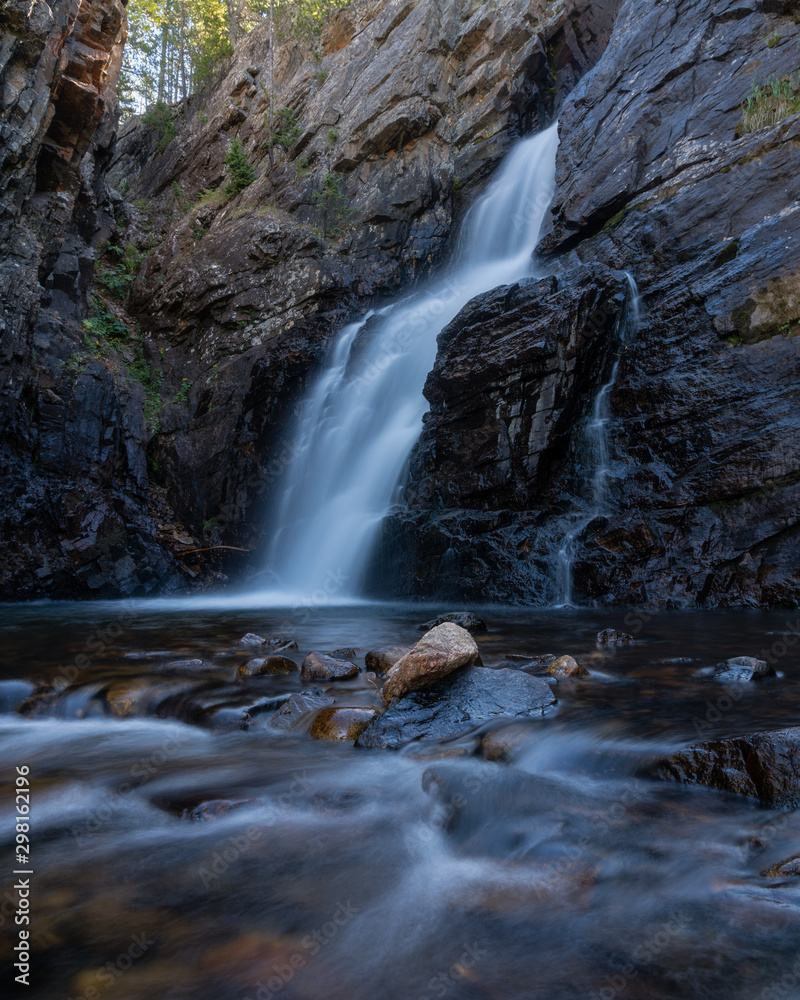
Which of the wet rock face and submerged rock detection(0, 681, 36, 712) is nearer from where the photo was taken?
submerged rock detection(0, 681, 36, 712)

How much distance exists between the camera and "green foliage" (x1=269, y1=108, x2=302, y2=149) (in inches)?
787

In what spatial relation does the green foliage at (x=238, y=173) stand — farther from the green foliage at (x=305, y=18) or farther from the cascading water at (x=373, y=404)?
the cascading water at (x=373, y=404)

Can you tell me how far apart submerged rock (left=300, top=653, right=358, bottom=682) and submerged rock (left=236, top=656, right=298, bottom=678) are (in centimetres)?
17

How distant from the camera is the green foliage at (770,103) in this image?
9711 millimetres

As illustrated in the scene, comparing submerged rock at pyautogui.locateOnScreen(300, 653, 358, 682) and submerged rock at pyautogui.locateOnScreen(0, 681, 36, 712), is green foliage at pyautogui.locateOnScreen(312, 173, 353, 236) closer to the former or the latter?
submerged rock at pyautogui.locateOnScreen(300, 653, 358, 682)

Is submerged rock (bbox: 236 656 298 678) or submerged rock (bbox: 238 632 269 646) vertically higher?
submerged rock (bbox: 236 656 298 678)

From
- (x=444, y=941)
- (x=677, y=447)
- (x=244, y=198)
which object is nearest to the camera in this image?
(x=444, y=941)

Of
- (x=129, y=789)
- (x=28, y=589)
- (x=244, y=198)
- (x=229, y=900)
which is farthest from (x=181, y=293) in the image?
(x=229, y=900)

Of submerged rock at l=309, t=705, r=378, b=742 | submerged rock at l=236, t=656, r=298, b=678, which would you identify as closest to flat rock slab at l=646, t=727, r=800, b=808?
submerged rock at l=309, t=705, r=378, b=742

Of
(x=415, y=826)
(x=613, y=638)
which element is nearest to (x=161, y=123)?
(x=613, y=638)

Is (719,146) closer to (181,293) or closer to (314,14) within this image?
(181,293)

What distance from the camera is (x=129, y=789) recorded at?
3082mm

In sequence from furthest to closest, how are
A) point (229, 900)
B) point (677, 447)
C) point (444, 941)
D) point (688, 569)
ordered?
point (677, 447), point (688, 569), point (229, 900), point (444, 941)

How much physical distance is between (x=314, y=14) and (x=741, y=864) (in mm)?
30787
